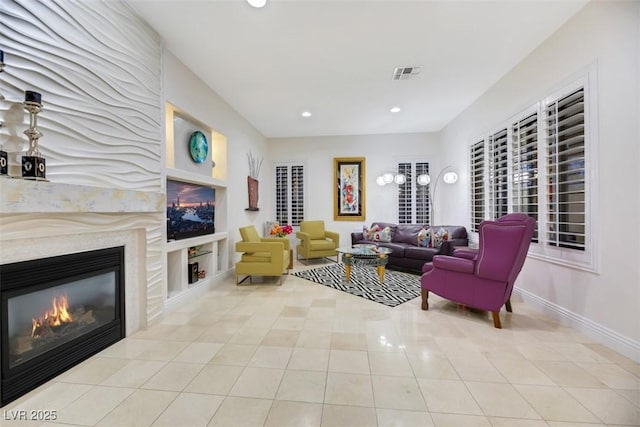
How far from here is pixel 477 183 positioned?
4.76m

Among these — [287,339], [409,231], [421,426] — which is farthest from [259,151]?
[421,426]

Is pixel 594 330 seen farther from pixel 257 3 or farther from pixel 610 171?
pixel 257 3

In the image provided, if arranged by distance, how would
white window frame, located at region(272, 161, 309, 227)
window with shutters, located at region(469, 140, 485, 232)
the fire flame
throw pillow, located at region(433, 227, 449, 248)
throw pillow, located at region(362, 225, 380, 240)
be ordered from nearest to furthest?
the fire flame, window with shutters, located at region(469, 140, 485, 232), throw pillow, located at region(433, 227, 449, 248), throw pillow, located at region(362, 225, 380, 240), white window frame, located at region(272, 161, 309, 227)

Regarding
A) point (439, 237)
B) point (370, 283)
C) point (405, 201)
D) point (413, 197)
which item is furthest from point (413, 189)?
point (370, 283)

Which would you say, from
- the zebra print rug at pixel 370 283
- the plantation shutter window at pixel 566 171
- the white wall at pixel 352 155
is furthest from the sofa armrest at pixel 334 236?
the plantation shutter window at pixel 566 171

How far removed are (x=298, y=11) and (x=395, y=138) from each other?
4.75 metres

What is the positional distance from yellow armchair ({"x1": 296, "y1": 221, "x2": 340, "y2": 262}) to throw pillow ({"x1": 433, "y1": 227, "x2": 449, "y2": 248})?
2.09m

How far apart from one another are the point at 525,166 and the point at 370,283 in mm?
2713

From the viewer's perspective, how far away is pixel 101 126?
90.4 inches

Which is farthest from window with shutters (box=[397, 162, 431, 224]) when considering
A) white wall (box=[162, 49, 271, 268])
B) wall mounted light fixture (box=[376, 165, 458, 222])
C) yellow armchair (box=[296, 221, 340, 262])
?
white wall (box=[162, 49, 271, 268])

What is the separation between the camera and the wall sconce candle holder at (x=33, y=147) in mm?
1698

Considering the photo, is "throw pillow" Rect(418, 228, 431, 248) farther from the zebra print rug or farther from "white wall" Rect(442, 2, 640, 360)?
"white wall" Rect(442, 2, 640, 360)

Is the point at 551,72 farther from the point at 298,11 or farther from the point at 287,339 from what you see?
the point at 287,339

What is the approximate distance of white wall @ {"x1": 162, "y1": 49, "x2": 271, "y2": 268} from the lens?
3.32 metres
